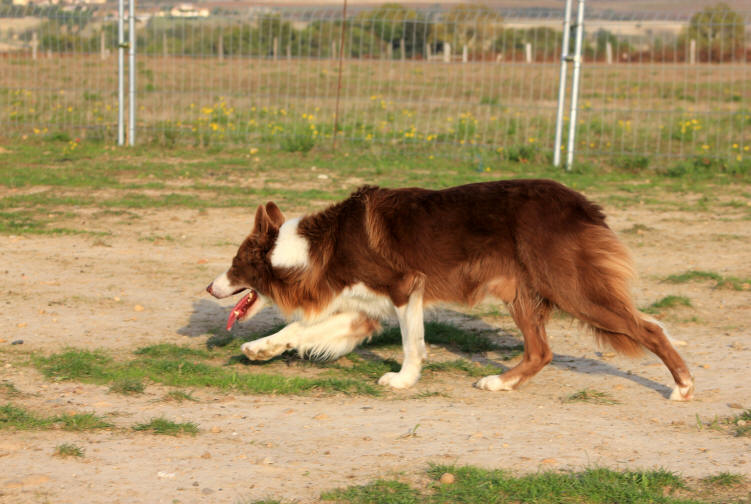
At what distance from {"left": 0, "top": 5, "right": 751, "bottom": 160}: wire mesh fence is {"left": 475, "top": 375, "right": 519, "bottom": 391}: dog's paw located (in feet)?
28.8

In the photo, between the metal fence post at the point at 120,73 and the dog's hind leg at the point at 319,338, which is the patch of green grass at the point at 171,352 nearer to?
the dog's hind leg at the point at 319,338

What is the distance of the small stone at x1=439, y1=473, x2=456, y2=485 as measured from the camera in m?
3.90

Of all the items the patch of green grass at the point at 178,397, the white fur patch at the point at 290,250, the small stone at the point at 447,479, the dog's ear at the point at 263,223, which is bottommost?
→ the patch of green grass at the point at 178,397

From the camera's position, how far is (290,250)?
5.80 m

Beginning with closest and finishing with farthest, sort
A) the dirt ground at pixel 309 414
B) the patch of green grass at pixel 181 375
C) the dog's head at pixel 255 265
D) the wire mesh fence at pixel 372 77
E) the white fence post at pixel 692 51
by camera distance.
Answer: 1. the dirt ground at pixel 309 414
2. the patch of green grass at pixel 181 375
3. the dog's head at pixel 255 265
4. the white fence post at pixel 692 51
5. the wire mesh fence at pixel 372 77

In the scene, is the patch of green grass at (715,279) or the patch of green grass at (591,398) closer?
the patch of green grass at (591,398)

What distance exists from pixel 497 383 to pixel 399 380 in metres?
0.59

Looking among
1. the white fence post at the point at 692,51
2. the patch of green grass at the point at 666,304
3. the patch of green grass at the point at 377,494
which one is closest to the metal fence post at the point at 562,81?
the white fence post at the point at 692,51

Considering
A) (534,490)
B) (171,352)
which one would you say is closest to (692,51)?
(171,352)

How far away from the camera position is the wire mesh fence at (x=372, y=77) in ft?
47.9

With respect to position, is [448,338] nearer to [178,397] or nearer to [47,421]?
[178,397]

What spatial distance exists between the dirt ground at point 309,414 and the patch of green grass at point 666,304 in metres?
0.07

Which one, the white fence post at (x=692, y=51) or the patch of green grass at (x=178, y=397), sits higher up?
the white fence post at (x=692, y=51)

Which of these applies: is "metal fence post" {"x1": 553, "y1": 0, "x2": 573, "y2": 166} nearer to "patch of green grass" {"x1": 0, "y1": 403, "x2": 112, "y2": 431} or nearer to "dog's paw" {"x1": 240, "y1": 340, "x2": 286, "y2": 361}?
"dog's paw" {"x1": 240, "y1": 340, "x2": 286, "y2": 361}
